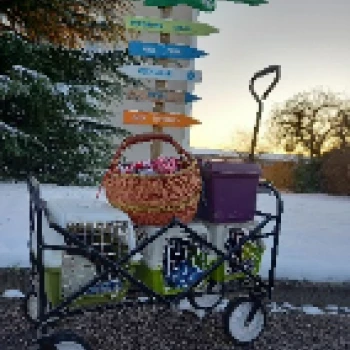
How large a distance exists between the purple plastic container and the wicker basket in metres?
0.15

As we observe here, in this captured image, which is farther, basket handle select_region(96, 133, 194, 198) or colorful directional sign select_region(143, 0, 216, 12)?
colorful directional sign select_region(143, 0, 216, 12)

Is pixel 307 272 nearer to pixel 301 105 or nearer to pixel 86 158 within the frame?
pixel 86 158

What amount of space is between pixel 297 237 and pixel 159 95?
2.13 metres

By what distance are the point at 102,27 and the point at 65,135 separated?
2202mm

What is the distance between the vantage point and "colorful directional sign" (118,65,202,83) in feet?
18.2

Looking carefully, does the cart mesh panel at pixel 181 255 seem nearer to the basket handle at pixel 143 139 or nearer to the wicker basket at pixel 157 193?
the wicker basket at pixel 157 193

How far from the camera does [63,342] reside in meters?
2.55

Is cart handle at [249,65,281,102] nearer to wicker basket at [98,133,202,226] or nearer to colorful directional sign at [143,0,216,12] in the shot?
wicker basket at [98,133,202,226]

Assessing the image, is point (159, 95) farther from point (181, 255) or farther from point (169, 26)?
point (181, 255)

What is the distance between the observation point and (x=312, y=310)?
398cm

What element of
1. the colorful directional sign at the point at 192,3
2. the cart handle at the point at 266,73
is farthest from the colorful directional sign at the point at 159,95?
the cart handle at the point at 266,73

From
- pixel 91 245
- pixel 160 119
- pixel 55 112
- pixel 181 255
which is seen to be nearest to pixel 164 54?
pixel 160 119

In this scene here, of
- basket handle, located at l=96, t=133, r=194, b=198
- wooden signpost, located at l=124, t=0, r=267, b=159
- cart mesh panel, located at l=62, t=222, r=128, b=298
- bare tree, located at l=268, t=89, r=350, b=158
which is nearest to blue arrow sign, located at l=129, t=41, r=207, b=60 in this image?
wooden signpost, located at l=124, t=0, r=267, b=159

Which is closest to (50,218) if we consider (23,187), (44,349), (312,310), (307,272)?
(44,349)
